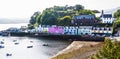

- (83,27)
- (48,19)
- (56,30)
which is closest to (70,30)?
(83,27)

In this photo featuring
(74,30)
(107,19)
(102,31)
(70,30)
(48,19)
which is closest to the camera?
(102,31)

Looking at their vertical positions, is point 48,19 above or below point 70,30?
above

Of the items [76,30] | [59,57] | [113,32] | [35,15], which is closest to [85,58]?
[59,57]

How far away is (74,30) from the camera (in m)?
115

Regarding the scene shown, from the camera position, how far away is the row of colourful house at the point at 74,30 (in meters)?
107

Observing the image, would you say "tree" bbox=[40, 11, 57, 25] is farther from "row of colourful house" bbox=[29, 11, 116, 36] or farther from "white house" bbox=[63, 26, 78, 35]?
"white house" bbox=[63, 26, 78, 35]

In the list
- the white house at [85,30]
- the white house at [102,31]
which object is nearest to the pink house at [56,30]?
the white house at [85,30]

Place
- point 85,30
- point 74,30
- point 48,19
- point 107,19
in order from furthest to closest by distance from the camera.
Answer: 1. point 48,19
2. point 107,19
3. point 74,30
4. point 85,30

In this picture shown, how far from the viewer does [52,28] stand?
12212cm

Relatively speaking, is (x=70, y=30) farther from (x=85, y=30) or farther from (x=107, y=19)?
(x=107, y=19)

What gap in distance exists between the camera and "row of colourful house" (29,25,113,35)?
351 ft

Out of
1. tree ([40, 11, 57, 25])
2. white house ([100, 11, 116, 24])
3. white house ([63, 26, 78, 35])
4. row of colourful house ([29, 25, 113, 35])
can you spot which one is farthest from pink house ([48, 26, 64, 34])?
white house ([100, 11, 116, 24])

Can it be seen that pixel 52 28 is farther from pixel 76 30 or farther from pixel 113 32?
pixel 113 32

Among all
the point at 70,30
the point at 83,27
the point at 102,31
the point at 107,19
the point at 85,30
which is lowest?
the point at 70,30
